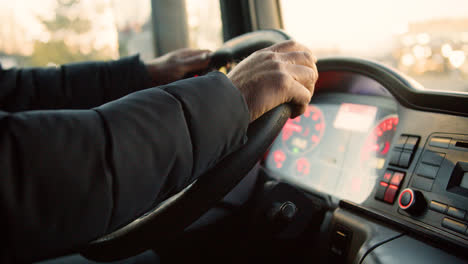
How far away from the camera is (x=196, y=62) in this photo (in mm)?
1235

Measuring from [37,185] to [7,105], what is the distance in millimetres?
980

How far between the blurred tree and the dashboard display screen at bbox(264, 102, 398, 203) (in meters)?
1.16

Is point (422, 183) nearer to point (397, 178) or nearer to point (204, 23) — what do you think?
point (397, 178)

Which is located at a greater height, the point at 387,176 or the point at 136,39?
the point at 136,39

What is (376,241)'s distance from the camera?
2.67 feet

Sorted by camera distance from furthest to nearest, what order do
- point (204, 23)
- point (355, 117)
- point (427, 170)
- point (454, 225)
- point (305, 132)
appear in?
point (204, 23), point (305, 132), point (355, 117), point (427, 170), point (454, 225)

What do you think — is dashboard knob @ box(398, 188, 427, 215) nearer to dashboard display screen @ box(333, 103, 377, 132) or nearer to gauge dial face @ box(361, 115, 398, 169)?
gauge dial face @ box(361, 115, 398, 169)

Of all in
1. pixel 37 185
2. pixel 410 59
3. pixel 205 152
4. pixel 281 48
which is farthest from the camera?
pixel 410 59

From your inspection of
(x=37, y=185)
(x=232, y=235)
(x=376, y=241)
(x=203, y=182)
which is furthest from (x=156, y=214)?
(x=232, y=235)

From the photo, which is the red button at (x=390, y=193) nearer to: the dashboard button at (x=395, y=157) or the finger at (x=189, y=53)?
the dashboard button at (x=395, y=157)

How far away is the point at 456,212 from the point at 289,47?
51 cm

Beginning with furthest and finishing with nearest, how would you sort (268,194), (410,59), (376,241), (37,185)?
1. (410,59)
2. (268,194)
3. (376,241)
4. (37,185)

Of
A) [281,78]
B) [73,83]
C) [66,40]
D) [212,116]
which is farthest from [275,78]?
[66,40]

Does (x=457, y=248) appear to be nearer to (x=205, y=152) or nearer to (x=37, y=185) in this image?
(x=205, y=152)
